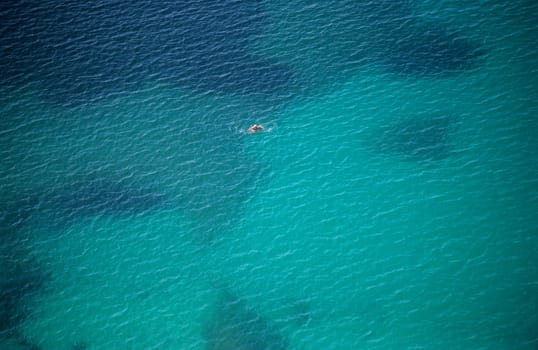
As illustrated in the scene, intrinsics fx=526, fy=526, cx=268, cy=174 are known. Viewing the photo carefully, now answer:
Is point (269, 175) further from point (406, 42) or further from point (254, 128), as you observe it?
point (406, 42)

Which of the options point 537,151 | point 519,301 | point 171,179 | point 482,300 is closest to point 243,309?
point 171,179

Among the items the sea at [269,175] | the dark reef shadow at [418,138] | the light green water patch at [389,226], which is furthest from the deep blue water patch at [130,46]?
the dark reef shadow at [418,138]

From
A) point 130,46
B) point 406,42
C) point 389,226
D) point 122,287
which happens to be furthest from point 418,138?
point 130,46

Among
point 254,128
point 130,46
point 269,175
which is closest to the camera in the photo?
point 269,175

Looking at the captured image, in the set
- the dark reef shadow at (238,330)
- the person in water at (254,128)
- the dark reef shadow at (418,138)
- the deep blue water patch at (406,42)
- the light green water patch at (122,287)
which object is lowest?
the dark reef shadow at (238,330)

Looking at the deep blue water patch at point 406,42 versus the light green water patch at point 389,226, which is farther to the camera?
the deep blue water patch at point 406,42

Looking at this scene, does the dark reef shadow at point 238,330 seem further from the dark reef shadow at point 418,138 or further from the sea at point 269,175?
the dark reef shadow at point 418,138
